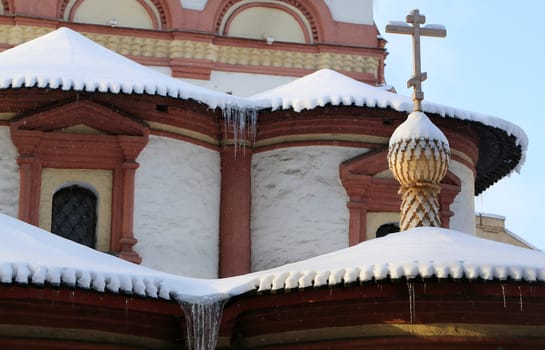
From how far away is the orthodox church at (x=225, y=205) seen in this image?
37.7ft

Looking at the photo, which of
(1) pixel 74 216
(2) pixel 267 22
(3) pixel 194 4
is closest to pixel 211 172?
(1) pixel 74 216

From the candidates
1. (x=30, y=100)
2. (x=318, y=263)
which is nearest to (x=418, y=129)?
(x=318, y=263)

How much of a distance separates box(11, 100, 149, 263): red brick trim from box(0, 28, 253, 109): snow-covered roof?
354mm

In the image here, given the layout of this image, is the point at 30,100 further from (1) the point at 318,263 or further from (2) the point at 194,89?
(1) the point at 318,263

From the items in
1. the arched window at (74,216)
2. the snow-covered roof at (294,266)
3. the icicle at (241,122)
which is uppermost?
the icicle at (241,122)

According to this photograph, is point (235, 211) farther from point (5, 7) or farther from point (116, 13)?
point (5, 7)

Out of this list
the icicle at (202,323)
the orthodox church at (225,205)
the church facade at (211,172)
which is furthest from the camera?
the church facade at (211,172)

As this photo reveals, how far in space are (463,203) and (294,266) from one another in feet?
13.6

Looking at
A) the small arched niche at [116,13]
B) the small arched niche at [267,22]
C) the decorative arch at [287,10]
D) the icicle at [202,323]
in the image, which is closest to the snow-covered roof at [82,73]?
the icicle at [202,323]

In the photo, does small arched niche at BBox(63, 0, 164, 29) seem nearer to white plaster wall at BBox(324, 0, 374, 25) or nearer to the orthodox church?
the orthodox church

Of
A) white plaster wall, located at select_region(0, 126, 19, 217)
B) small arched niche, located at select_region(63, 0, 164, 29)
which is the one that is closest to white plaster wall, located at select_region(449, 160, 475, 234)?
white plaster wall, located at select_region(0, 126, 19, 217)

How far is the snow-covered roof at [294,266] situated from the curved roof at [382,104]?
9.60ft

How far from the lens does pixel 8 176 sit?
14.3m

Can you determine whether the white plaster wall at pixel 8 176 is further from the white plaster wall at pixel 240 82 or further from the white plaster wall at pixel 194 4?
the white plaster wall at pixel 194 4
